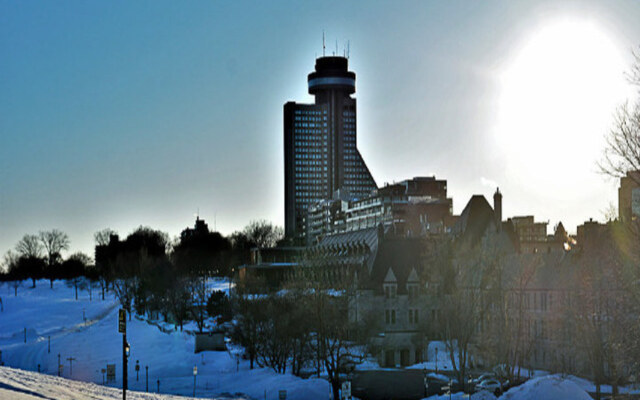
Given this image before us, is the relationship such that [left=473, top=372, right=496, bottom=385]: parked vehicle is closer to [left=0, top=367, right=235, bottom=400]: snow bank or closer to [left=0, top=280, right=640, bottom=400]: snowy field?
[left=0, top=280, right=640, bottom=400]: snowy field

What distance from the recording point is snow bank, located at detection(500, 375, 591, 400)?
179ft

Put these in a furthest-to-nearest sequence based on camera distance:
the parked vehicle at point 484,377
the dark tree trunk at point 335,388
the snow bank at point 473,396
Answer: the parked vehicle at point 484,377 < the dark tree trunk at point 335,388 < the snow bank at point 473,396

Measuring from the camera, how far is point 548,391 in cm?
5506

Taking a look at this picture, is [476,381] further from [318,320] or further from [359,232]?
[359,232]

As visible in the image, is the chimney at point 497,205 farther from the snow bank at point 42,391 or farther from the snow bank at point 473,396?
the snow bank at point 42,391

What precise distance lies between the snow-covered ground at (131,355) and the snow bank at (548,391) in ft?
70.8

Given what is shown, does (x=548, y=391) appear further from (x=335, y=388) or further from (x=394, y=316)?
(x=394, y=316)

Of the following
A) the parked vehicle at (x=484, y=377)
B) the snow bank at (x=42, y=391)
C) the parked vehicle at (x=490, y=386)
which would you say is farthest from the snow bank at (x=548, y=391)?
the snow bank at (x=42, y=391)

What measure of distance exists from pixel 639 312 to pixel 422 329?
61.5 meters

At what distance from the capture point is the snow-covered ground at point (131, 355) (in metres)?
78.0

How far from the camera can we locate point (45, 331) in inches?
5792

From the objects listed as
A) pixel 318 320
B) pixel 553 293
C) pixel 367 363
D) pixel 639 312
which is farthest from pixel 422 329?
pixel 639 312

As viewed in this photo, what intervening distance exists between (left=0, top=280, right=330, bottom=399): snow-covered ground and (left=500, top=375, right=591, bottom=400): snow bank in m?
21.6

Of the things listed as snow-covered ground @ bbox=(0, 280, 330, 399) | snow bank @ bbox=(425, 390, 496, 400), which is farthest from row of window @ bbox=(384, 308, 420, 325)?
snow bank @ bbox=(425, 390, 496, 400)
